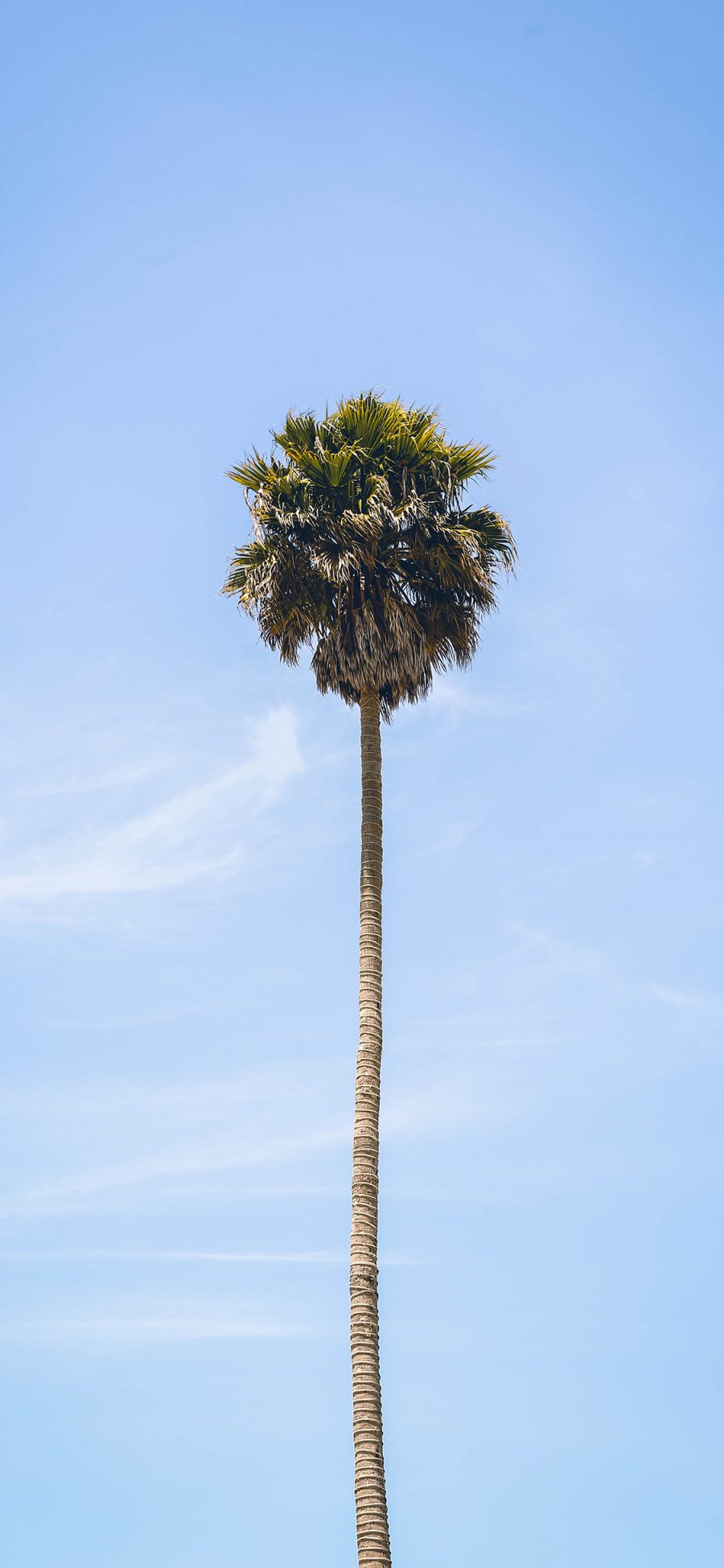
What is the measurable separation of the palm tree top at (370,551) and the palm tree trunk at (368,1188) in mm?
914

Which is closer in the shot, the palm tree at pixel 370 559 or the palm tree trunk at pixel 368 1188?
the palm tree trunk at pixel 368 1188

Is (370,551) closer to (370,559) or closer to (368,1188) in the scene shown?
(370,559)

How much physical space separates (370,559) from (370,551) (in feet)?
0.50

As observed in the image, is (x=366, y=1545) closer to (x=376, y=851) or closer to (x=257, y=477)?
(x=376, y=851)

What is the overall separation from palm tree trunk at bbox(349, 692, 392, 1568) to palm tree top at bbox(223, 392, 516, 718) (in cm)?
91

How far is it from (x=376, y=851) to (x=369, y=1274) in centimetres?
627

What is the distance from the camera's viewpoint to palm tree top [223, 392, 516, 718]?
2223 cm

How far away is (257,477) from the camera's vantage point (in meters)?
23.1

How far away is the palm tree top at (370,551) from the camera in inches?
875

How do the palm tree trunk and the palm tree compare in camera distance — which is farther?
the palm tree

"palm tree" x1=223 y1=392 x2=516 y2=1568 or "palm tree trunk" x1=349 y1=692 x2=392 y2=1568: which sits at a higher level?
"palm tree" x1=223 y1=392 x2=516 y2=1568

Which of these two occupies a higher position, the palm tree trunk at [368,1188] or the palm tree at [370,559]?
the palm tree at [370,559]

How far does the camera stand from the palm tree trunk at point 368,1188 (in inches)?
683

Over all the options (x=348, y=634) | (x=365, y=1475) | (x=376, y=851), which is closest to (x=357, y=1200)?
(x=365, y=1475)
